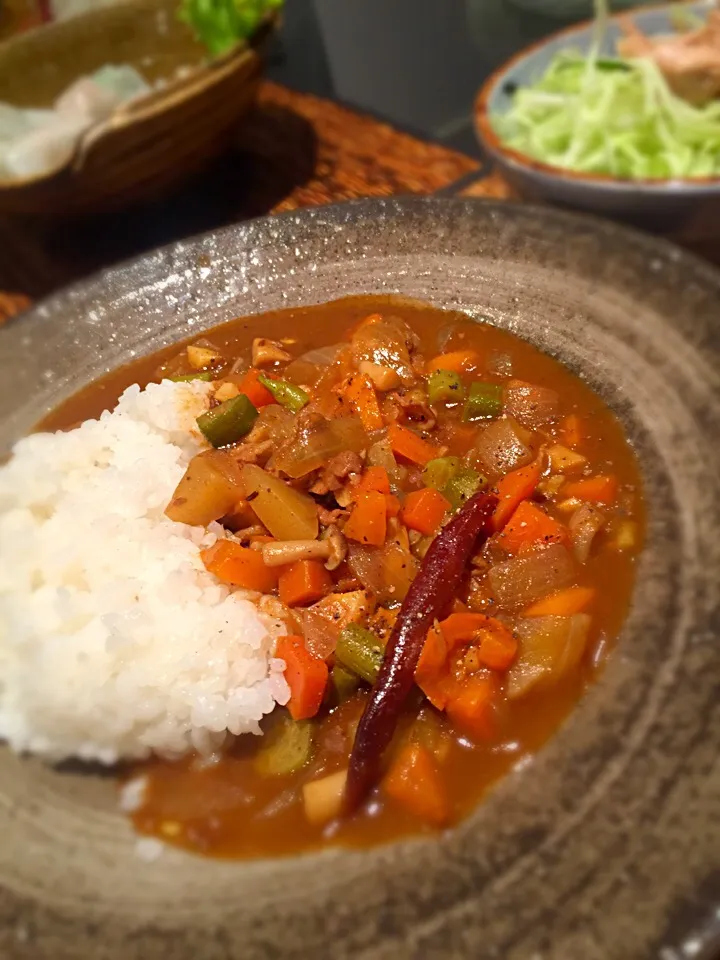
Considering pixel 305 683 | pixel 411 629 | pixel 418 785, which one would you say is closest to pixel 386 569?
pixel 411 629

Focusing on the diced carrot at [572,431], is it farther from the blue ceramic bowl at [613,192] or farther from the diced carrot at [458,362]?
the blue ceramic bowl at [613,192]

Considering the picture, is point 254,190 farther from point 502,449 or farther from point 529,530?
point 529,530

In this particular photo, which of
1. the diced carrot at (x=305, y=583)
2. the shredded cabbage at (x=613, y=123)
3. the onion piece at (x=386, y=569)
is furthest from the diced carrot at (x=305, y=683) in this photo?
the shredded cabbage at (x=613, y=123)

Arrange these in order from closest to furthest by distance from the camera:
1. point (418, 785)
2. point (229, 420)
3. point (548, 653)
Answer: point (418, 785) < point (548, 653) < point (229, 420)

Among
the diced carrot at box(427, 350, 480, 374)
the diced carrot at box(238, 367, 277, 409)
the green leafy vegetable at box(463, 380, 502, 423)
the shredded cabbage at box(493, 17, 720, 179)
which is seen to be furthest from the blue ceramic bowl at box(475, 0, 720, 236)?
the diced carrot at box(238, 367, 277, 409)

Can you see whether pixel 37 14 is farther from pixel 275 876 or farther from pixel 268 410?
pixel 275 876

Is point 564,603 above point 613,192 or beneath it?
beneath

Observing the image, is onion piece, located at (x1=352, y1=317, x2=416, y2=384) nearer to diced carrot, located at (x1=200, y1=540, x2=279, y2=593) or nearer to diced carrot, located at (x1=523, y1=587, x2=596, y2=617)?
diced carrot, located at (x1=200, y1=540, x2=279, y2=593)
